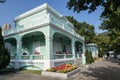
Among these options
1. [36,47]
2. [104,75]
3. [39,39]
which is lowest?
[104,75]

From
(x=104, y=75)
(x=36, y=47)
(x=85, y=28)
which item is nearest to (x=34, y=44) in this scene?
(x=36, y=47)

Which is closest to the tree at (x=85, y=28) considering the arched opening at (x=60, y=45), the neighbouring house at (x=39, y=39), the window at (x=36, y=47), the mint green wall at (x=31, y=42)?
the arched opening at (x=60, y=45)

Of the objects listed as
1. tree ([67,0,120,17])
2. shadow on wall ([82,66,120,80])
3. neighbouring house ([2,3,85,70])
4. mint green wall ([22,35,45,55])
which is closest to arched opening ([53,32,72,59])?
neighbouring house ([2,3,85,70])

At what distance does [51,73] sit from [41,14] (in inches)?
432

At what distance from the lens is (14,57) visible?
19469mm

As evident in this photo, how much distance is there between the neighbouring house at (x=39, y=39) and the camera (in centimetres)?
1611

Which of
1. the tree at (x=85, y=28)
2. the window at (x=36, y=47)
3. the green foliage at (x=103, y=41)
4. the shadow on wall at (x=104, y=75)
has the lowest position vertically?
the shadow on wall at (x=104, y=75)

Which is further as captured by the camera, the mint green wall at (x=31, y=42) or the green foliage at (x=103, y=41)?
the green foliage at (x=103, y=41)

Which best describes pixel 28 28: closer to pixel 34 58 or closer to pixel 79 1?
pixel 34 58

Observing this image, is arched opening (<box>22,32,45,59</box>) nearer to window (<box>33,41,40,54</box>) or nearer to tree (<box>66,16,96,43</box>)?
window (<box>33,41,40,54</box>)

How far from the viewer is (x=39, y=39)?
20719 mm

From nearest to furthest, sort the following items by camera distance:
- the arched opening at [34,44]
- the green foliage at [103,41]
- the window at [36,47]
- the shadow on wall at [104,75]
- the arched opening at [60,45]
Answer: the shadow on wall at [104,75]
the arched opening at [34,44]
the window at [36,47]
the arched opening at [60,45]
the green foliage at [103,41]

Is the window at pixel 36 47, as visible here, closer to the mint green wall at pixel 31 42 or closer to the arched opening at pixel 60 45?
the mint green wall at pixel 31 42

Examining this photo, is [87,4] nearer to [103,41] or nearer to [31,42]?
[31,42]
